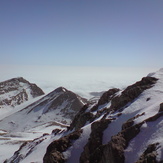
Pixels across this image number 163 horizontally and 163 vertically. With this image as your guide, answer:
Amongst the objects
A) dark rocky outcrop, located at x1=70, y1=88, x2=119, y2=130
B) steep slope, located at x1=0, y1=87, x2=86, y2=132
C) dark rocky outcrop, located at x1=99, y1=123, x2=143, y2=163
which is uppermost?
dark rocky outcrop, located at x1=99, y1=123, x2=143, y2=163

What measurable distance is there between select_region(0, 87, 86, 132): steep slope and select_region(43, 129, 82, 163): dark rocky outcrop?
72713 mm

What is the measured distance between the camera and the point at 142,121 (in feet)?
69.7

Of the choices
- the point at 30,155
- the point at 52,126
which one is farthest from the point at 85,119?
the point at 52,126

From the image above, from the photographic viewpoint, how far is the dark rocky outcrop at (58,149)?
73.9 feet

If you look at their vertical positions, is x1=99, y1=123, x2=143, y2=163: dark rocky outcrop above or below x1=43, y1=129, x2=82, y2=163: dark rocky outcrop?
above

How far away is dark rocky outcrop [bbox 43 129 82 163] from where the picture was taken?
73.9 feet

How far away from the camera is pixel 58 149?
2450 cm

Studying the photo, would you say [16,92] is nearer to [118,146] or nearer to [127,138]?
[127,138]

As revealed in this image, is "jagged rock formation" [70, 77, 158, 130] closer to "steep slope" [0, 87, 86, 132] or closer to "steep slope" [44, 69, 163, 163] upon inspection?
"steep slope" [44, 69, 163, 163]

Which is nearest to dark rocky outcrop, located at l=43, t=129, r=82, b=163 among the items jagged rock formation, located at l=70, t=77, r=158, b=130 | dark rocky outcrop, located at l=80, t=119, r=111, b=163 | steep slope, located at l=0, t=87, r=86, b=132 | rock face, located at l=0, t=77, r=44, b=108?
dark rocky outcrop, located at l=80, t=119, r=111, b=163

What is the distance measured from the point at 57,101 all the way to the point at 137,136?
10015 centimetres

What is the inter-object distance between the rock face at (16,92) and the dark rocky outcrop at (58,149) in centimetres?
12244

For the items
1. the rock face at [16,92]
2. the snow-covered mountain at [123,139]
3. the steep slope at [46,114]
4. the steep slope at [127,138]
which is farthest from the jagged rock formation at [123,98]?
the rock face at [16,92]

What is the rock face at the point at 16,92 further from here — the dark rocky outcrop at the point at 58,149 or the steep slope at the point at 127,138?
the steep slope at the point at 127,138
